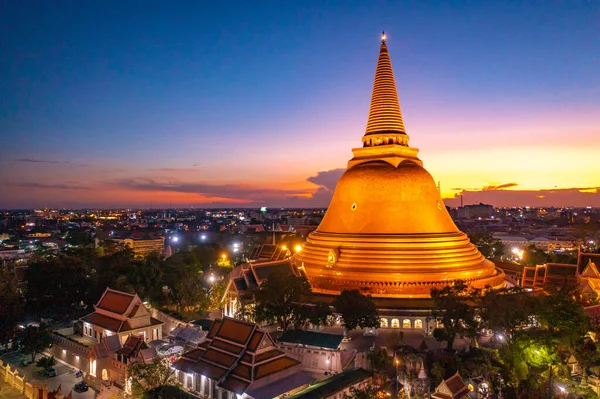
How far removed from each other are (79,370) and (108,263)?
14.2 meters

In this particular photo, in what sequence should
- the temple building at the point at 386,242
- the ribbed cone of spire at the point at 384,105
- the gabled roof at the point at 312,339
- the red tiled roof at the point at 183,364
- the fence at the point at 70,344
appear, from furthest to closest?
the ribbed cone of spire at the point at 384,105, the temple building at the point at 386,242, the fence at the point at 70,344, the gabled roof at the point at 312,339, the red tiled roof at the point at 183,364

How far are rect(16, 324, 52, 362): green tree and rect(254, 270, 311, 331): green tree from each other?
13262 millimetres

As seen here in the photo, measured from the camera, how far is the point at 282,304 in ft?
88.5

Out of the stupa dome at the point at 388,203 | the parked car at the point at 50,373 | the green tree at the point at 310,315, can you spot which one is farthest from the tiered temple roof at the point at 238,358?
the stupa dome at the point at 388,203

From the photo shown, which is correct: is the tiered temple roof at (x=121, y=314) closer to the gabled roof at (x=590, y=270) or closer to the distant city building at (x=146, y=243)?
the gabled roof at (x=590, y=270)

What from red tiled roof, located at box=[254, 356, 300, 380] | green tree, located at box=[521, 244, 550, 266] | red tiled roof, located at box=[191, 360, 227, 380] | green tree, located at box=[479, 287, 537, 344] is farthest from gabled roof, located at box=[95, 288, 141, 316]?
green tree, located at box=[521, 244, 550, 266]

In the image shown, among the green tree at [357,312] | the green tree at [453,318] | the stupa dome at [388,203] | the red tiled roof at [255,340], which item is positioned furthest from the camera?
the stupa dome at [388,203]

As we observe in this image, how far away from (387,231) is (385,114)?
932 cm

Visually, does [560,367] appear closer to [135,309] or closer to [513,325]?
[513,325]

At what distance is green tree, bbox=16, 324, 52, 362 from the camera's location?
28.7 metres

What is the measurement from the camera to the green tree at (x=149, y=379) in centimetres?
2097

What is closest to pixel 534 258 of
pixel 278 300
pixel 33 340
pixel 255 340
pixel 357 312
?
pixel 357 312

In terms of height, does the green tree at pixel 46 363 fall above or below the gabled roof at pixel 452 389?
below

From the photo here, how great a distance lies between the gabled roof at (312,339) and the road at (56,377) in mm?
10264
